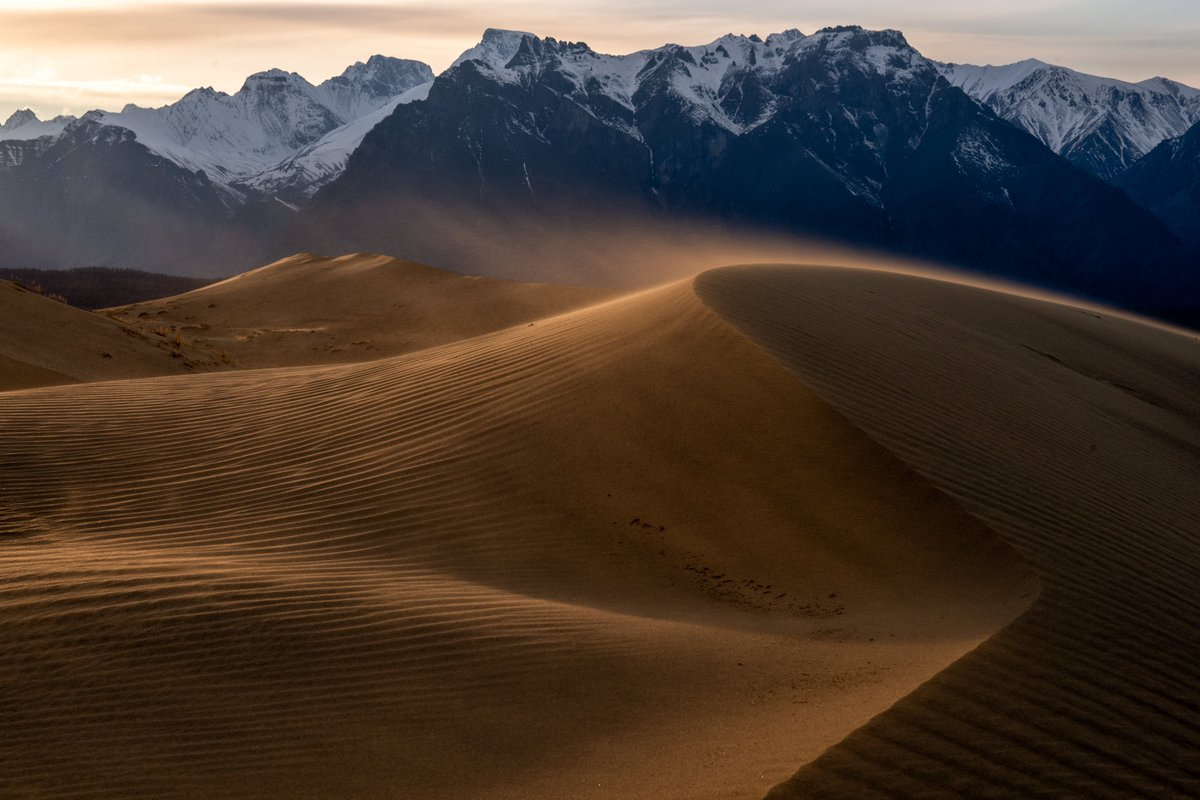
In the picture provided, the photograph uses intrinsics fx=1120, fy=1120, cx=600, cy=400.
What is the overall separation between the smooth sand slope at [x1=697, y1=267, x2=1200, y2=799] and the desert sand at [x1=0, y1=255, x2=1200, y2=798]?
31mm

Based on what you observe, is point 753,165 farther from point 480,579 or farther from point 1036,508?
point 480,579

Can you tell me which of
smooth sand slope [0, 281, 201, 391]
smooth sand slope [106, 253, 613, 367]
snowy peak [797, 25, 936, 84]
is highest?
snowy peak [797, 25, 936, 84]

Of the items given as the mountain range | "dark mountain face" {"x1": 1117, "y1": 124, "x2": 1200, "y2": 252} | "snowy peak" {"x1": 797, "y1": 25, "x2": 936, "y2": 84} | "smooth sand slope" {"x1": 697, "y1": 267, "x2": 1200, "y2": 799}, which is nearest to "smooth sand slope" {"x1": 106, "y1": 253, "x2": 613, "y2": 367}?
"smooth sand slope" {"x1": 697, "y1": 267, "x2": 1200, "y2": 799}

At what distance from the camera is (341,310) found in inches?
1164

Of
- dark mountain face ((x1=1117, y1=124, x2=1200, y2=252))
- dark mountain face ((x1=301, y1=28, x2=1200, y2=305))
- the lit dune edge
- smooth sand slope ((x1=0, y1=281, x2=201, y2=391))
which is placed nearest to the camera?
the lit dune edge

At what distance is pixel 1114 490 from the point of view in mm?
9297

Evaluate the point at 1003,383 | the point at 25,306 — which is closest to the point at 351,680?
the point at 1003,383

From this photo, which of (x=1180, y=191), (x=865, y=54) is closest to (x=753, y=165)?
(x=865, y=54)

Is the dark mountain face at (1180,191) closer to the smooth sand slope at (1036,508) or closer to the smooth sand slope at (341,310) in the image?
the smooth sand slope at (341,310)

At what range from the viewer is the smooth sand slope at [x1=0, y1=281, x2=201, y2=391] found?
1564cm

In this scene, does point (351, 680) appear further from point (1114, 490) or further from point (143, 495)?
point (1114, 490)

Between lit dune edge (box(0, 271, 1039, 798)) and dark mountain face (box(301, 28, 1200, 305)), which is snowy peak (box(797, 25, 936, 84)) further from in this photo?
lit dune edge (box(0, 271, 1039, 798))

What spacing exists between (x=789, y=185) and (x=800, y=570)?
504 feet

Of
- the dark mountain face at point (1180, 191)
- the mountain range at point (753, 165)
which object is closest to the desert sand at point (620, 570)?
the mountain range at point (753, 165)
